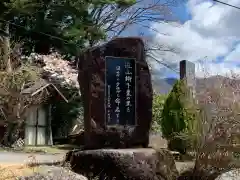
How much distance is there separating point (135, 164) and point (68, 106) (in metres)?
17.4

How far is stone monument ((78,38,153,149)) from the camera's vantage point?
10.0m

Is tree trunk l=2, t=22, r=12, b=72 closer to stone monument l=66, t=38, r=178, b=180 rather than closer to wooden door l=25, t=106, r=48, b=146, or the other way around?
wooden door l=25, t=106, r=48, b=146

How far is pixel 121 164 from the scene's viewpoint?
9.24 m

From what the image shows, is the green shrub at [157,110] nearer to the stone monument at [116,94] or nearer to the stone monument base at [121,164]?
the stone monument at [116,94]

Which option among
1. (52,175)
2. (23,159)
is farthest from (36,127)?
(52,175)

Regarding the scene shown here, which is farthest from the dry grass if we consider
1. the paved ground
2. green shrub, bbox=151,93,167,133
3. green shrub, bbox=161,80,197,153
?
green shrub, bbox=151,93,167,133

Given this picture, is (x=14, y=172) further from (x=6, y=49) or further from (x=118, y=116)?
(x=6, y=49)

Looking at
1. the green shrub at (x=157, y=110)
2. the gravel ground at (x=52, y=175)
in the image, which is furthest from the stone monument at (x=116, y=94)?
the green shrub at (x=157, y=110)

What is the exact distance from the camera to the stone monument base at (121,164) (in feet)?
30.4

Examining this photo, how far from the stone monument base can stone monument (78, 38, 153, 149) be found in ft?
1.76

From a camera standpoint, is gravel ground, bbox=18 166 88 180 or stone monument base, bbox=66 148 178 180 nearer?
gravel ground, bbox=18 166 88 180

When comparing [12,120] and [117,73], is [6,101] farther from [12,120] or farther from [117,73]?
[117,73]

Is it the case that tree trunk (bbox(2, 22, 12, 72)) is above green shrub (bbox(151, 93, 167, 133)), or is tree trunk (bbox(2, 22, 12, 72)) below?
above

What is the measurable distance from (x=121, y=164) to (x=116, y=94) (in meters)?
1.77
